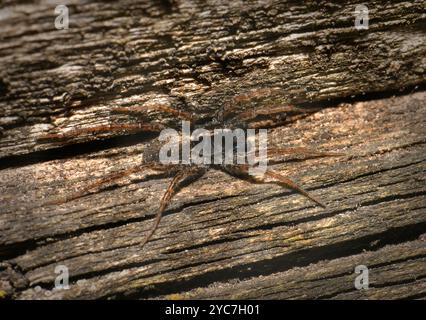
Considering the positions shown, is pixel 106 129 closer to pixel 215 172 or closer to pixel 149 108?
pixel 149 108

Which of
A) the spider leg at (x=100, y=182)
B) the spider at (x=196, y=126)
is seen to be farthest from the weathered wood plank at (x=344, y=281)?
the spider leg at (x=100, y=182)

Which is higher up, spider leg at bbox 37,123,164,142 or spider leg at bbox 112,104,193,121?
spider leg at bbox 112,104,193,121

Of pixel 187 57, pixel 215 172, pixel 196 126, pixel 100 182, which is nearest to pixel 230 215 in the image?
pixel 215 172

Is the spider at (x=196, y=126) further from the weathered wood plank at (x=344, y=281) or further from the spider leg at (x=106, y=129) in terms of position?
the weathered wood plank at (x=344, y=281)

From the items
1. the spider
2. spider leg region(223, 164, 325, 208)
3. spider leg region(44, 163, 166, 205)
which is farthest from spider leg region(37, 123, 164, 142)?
spider leg region(223, 164, 325, 208)

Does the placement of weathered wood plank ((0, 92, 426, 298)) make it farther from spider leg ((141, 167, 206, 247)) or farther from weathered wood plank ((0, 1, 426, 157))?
weathered wood plank ((0, 1, 426, 157))

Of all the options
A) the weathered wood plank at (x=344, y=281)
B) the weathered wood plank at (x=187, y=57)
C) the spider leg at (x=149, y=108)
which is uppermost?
the weathered wood plank at (x=187, y=57)
